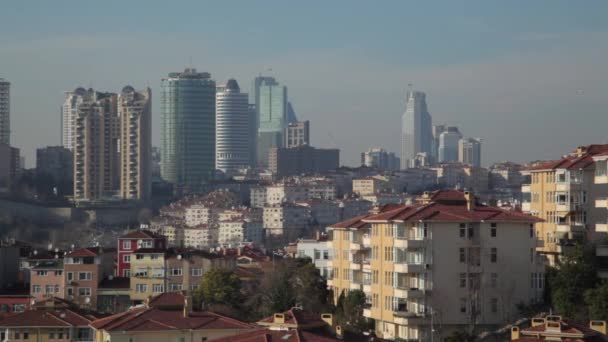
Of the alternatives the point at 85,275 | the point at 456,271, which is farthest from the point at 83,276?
the point at 456,271

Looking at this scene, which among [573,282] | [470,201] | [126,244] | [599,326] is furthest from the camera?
[126,244]

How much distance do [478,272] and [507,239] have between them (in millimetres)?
1091

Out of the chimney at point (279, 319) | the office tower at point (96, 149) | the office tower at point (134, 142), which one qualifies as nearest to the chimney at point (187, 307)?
the chimney at point (279, 319)

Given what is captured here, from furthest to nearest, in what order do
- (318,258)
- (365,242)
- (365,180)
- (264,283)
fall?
1. (365,180)
2. (318,258)
3. (264,283)
4. (365,242)

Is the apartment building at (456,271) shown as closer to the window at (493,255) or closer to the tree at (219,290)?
the window at (493,255)

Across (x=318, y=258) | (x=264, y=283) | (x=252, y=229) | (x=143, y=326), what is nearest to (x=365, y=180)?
(x=252, y=229)

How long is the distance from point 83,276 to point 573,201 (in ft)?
51.7

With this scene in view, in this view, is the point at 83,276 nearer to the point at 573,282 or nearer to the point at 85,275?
the point at 85,275

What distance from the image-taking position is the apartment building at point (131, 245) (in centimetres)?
→ 5425

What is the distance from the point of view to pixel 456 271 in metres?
37.9

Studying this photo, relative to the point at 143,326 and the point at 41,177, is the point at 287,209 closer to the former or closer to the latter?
the point at 41,177

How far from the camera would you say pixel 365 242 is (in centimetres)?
4247

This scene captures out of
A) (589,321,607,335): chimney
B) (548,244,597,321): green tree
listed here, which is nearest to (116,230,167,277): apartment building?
(548,244,597,321): green tree

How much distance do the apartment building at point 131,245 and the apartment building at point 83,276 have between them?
243 centimetres
